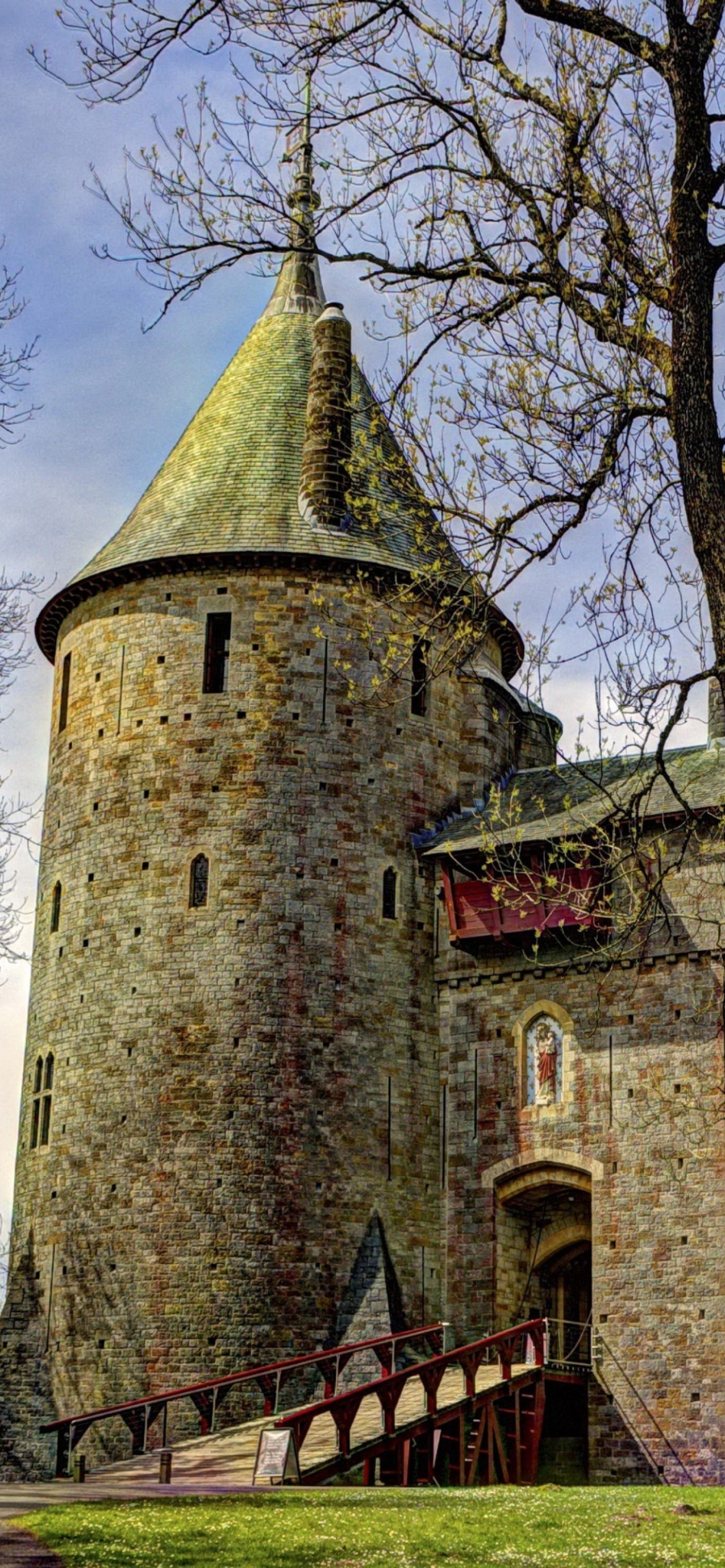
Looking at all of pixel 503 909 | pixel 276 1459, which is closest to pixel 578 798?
pixel 503 909

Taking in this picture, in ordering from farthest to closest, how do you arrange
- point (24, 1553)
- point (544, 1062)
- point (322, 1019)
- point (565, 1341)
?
point (565, 1341)
point (544, 1062)
point (322, 1019)
point (24, 1553)

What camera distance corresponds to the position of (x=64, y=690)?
3291 centimetres

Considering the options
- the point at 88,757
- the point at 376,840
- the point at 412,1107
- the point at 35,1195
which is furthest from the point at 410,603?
the point at 35,1195

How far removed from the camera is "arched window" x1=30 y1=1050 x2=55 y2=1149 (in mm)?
30328

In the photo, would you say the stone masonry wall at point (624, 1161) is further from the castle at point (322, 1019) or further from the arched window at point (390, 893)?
the arched window at point (390, 893)

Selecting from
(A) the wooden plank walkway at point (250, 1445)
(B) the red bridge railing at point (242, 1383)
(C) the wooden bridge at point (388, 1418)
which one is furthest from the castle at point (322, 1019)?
(A) the wooden plank walkway at point (250, 1445)

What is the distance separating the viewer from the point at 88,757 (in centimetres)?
3147

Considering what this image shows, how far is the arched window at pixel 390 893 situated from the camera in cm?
3030

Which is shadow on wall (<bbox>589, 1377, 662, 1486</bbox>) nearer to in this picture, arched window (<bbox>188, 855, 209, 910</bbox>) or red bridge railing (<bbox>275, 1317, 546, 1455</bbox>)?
red bridge railing (<bbox>275, 1317, 546, 1455</bbox>)

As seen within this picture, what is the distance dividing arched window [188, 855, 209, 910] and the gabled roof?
3502mm

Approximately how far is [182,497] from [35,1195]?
11502 mm

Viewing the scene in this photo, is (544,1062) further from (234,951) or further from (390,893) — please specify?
(234,951)

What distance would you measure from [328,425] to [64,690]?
20.3 feet

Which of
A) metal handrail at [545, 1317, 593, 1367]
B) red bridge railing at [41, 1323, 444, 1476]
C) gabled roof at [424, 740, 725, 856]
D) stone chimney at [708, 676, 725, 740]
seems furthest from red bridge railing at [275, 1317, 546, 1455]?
stone chimney at [708, 676, 725, 740]
